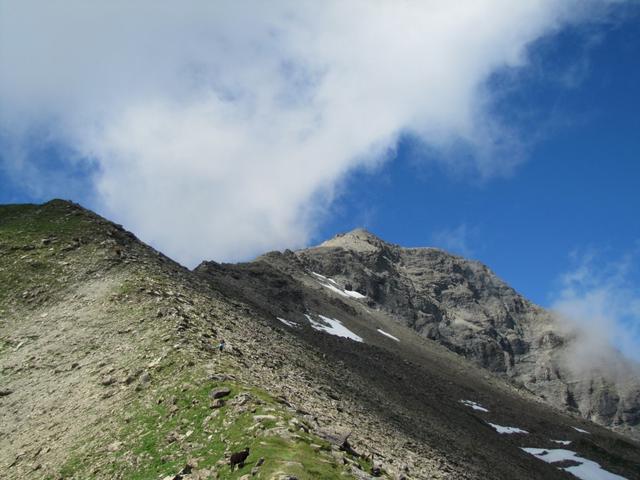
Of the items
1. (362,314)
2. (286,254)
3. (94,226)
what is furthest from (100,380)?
(286,254)

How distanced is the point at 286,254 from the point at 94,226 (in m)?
117

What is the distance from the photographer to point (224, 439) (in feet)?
65.5

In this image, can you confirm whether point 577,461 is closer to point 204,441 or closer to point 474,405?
point 474,405

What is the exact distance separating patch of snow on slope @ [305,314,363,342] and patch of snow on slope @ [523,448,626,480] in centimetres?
3282

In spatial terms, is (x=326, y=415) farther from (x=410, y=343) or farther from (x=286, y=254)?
(x=286, y=254)

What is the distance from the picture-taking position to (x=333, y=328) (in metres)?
100

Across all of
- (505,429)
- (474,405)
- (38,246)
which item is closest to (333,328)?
→ (474,405)

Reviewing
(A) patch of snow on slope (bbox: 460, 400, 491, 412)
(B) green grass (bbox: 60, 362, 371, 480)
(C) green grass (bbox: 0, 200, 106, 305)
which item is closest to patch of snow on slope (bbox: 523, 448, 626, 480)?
(A) patch of snow on slope (bbox: 460, 400, 491, 412)

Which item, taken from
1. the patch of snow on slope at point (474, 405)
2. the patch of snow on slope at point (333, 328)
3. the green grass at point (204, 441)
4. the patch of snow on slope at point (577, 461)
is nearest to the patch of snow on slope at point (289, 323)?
the patch of snow on slope at point (333, 328)

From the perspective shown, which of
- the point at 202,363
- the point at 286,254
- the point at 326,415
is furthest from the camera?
the point at 286,254

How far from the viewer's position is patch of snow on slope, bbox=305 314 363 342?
Result: 9631cm

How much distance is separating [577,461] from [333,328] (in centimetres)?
4188

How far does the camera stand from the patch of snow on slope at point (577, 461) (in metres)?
76.7

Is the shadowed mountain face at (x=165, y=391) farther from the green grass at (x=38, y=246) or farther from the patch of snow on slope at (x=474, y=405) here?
the patch of snow on slope at (x=474, y=405)
